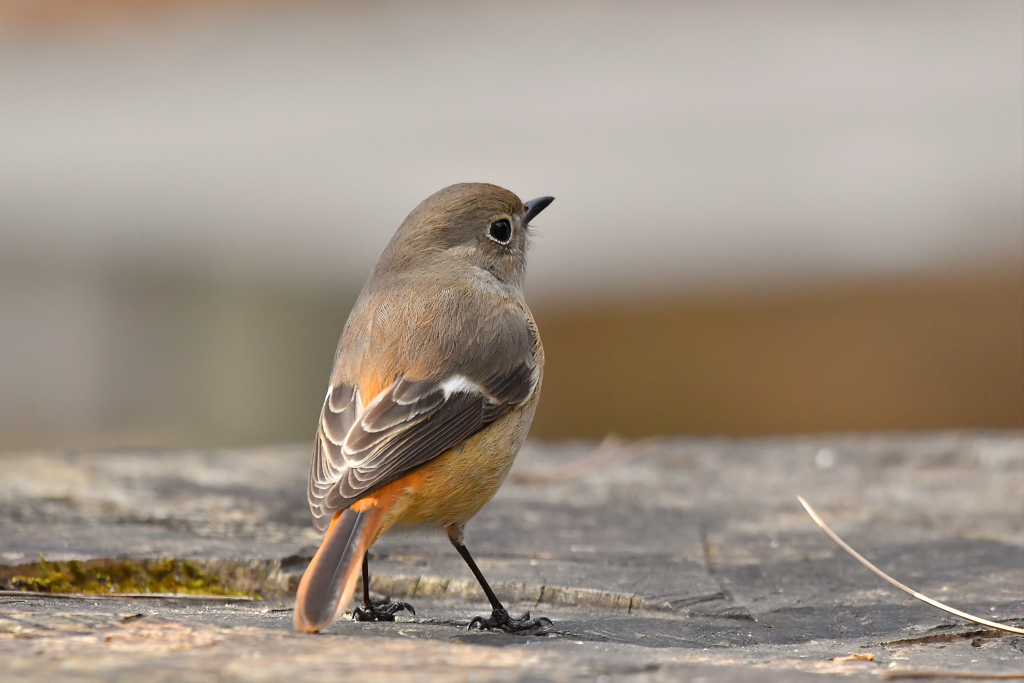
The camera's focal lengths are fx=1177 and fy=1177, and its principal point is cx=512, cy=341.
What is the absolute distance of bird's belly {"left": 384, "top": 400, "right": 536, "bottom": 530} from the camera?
314 centimetres

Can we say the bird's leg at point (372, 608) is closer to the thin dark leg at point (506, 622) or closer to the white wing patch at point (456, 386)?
the thin dark leg at point (506, 622)

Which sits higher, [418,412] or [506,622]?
[418,412]

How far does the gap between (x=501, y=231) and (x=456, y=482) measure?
1.47 meters

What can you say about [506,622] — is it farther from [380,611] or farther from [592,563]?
[592,563]

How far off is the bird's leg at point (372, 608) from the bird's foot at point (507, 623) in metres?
0.25

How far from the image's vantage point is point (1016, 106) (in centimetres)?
914

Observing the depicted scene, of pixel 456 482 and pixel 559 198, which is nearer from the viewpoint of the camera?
pixel 456 482

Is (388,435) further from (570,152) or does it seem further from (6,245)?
(6,245)

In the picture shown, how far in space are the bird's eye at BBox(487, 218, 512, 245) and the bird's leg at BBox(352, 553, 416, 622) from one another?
4.98 ft

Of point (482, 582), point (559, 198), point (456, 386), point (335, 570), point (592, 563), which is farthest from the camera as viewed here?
point (559, 198)

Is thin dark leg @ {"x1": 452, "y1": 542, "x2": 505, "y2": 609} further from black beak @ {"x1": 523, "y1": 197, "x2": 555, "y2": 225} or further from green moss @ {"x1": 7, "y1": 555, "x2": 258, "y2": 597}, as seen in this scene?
black beak @ {"x1": 523, "y1": 197, "x2": 555, "y2": 225}

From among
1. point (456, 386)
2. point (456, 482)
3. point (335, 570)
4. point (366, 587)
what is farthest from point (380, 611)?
point (456, 386)

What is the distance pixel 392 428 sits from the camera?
3.17 meters

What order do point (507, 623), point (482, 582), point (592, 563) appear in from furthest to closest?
point (592, 563) < point (482, 582) < point (507, 623)
